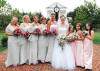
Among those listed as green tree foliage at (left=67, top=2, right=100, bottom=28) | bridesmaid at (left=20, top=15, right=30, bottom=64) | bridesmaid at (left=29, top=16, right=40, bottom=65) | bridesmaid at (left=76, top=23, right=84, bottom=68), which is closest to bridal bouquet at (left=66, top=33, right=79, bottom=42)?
bridesmaid at (left=76, top=23, right=84, bottom=68)

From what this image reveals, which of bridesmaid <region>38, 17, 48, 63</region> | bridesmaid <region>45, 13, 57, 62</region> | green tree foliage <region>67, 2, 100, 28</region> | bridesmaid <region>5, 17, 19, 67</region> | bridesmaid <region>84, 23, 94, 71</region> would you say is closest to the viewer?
bridesmaid <region>84, 23, 94, 71</region>

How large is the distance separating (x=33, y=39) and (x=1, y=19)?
910 inches

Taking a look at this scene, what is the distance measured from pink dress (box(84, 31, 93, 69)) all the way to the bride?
2.22 ft

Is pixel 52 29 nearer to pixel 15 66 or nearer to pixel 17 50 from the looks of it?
pixel 17 50

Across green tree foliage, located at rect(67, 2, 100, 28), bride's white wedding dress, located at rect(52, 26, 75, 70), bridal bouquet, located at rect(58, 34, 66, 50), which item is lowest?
bride's white wedding dress, located at rect(52, 26, 75, 70)

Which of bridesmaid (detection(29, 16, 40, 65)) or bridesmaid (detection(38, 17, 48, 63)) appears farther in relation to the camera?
bridesmaid (detection(38, 17, 48, 63))

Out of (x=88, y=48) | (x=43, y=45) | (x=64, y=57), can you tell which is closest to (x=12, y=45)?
(x=43, y=45)

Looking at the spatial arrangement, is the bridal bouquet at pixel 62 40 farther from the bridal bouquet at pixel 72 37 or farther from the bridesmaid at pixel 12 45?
the bridesmaid at pixel 12 45

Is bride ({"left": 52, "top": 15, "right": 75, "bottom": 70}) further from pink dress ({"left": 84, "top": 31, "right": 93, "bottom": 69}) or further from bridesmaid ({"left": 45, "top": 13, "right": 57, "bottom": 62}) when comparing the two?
pink dress ({"left": 84, "top": 31, "right": 93, "bottom": 69})

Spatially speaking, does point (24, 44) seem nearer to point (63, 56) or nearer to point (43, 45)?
point (43, 45)

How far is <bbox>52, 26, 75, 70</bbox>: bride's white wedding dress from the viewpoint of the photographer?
7406mm

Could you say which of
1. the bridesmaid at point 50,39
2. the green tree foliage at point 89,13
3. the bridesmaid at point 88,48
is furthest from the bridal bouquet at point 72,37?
the green tree foliage at point 89,13

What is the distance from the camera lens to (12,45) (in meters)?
7.96

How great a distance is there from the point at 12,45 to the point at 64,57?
2752 mm
